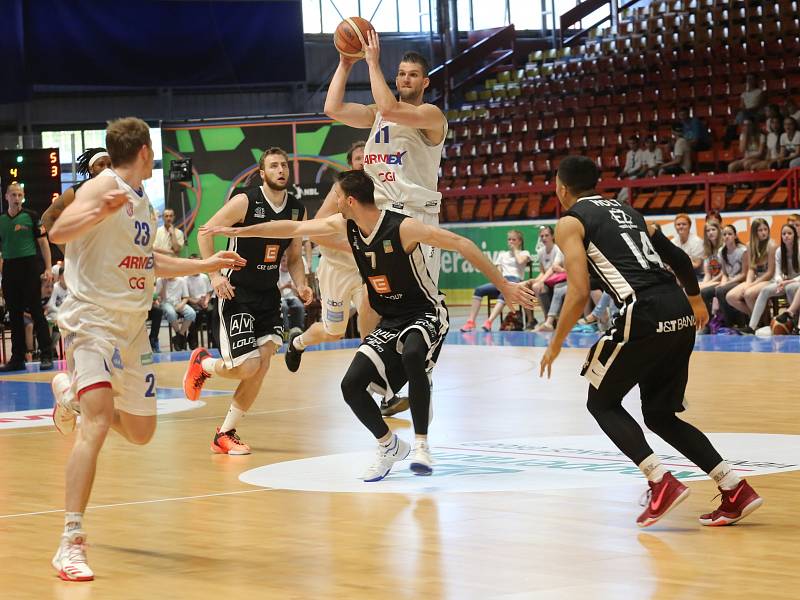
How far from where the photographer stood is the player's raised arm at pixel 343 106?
24.3 ft

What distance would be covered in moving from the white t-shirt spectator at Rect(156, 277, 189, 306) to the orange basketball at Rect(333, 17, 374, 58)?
9.02 meters

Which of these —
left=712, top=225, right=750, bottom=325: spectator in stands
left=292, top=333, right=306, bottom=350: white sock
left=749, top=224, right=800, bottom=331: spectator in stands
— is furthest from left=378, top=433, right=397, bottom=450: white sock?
left=712, top=225, right=750, bottom=325: spectator in stands

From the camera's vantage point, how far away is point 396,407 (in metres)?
8.77

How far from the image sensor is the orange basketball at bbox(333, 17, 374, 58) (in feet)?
24.5

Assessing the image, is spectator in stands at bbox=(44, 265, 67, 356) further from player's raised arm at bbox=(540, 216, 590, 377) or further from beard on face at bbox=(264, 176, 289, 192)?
player's raised arm at bbox=(540, 216, 590, 377)

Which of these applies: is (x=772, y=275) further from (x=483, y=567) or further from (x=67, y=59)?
(x=67, y=59)

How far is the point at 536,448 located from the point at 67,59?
17.4m

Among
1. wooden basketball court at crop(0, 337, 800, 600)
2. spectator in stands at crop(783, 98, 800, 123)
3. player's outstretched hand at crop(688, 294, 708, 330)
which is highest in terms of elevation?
spectator in stands at crop(783, 98, 800, 123)

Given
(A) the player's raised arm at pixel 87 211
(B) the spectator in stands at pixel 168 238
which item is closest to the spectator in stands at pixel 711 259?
(B) the spectator in stands at pixel 168 238

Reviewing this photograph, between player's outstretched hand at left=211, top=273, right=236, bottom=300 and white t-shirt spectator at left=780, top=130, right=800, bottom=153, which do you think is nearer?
player's outstretched hand at left=211, top=273, right=236, bottom=300

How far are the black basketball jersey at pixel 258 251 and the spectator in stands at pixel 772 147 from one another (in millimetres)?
12159

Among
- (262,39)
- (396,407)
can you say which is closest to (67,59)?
(262,39)

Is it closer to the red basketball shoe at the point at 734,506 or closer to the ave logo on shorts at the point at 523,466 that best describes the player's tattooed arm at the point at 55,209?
the ave logo on shorts at the point at 523,466

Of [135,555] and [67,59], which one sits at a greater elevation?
[67,59]
